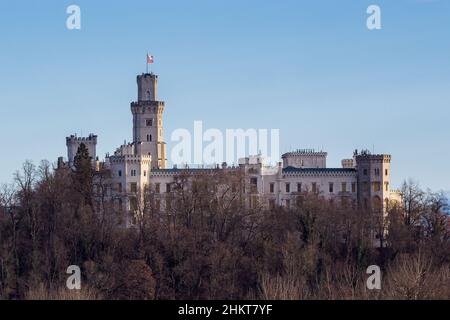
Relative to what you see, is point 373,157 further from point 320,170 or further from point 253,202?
point 253,202

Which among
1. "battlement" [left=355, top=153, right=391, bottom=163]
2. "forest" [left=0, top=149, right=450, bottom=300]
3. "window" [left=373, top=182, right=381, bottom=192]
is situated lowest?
"forest" [left=0, top=149, right=450, bottom=300]

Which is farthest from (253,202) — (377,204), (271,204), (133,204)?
(377,204)

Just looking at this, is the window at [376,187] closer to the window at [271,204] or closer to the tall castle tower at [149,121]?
the window at [271,204]

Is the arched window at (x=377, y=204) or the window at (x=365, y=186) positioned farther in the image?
the window at (x=365, y=186)

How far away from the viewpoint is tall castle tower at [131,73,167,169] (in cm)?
9762

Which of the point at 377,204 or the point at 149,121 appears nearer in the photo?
the point at 377,204

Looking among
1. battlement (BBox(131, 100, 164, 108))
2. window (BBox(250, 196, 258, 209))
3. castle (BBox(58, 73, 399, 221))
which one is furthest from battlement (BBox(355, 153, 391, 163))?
battlement (BBox(131, 100, 164, 108))

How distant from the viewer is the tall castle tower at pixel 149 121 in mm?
97625

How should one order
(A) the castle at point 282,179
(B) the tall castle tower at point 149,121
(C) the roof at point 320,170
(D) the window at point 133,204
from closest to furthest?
(D) the window at point 133,204 → (A) the castle at point 282,179 → (C) the roof at point 320,170 → (B) the tall castle tower at point 149,121

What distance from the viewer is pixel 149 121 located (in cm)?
9894

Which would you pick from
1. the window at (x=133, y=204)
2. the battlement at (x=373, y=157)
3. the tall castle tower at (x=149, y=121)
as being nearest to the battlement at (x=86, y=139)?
the tall castle tower at (x=149, y=121)

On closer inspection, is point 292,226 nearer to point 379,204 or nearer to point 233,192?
point 233,192

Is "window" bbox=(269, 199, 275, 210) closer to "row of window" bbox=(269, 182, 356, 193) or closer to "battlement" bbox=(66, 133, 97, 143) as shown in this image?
"row of window" bbox=(269, 182, 356, 193)
